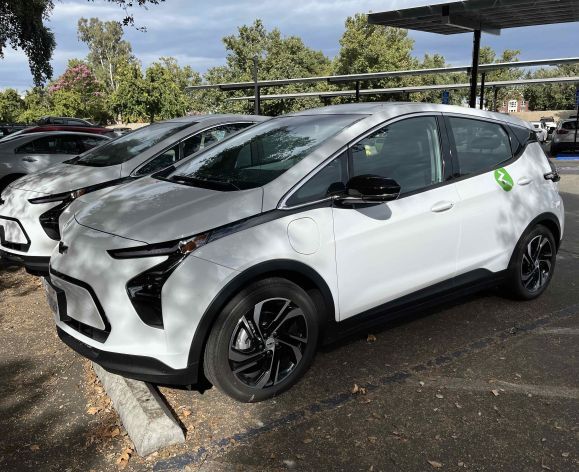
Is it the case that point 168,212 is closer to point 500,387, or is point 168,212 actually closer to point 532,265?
point 500,387

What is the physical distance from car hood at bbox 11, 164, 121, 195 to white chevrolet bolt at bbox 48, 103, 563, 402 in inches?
57.2

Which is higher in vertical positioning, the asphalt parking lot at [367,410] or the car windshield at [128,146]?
the car windshield at [128,146]

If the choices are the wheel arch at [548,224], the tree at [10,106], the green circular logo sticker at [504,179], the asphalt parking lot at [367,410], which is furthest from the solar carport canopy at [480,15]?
the tree at [10,106]

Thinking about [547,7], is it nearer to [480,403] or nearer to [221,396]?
[480,403]

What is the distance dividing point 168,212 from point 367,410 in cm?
161

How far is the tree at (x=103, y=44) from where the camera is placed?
76.6m

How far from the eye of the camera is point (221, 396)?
3184mm

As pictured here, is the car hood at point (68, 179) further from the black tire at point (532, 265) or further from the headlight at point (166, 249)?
the black tire at point (532, 265)

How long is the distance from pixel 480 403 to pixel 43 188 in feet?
14.4

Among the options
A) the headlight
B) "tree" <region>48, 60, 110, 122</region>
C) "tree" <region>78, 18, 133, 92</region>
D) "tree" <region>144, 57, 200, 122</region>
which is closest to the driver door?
the headlight

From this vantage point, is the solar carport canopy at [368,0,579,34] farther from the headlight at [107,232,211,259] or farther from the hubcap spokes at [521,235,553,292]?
the headlight at [107,232,211,259]

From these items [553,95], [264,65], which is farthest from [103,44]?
[553,95]

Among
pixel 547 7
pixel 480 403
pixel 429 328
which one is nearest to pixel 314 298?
pixel 480 403

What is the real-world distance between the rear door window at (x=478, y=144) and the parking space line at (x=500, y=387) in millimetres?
1503
